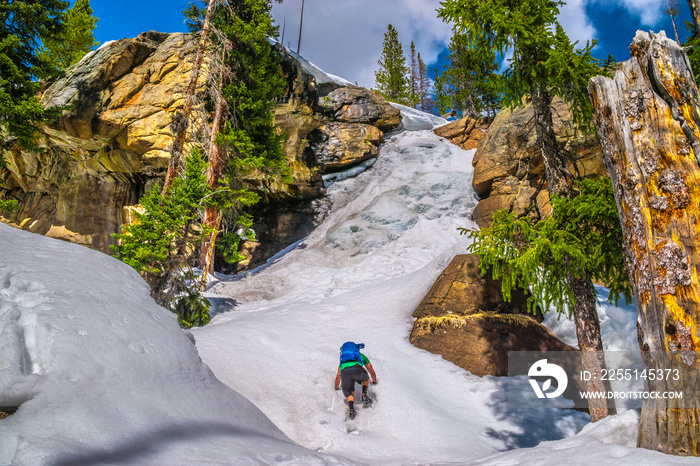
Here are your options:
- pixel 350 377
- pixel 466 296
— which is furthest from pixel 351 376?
pixel 466 296

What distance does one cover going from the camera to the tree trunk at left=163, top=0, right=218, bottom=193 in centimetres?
1329

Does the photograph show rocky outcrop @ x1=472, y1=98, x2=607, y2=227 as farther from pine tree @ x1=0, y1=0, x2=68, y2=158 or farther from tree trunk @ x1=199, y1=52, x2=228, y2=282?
pine tree @ x1=0, y1=0, x2=68, y2=158

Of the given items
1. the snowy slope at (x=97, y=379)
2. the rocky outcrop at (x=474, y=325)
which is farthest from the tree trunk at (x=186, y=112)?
the snowy slope at (x=97, y=379)

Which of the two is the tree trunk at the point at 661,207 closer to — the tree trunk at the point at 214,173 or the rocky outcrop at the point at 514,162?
the rocky outcrop at the point at 514,162

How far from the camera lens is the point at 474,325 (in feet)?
27.6

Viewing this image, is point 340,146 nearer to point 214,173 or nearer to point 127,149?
point 214,173

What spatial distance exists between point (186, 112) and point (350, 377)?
12.2 m

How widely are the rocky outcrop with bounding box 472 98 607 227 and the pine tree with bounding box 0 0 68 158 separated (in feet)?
58.3

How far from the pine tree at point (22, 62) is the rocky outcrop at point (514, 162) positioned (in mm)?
17771

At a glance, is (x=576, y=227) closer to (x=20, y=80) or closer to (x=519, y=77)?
(x=519, y=77)

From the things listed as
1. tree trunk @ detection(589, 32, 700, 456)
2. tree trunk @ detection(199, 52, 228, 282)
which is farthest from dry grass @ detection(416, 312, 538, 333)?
tree trunk @ detection(199, 52, 228, 282)

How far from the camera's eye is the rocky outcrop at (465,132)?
85.1ft

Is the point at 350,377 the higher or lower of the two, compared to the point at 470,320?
lower

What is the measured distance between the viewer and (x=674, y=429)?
2.62 meters
